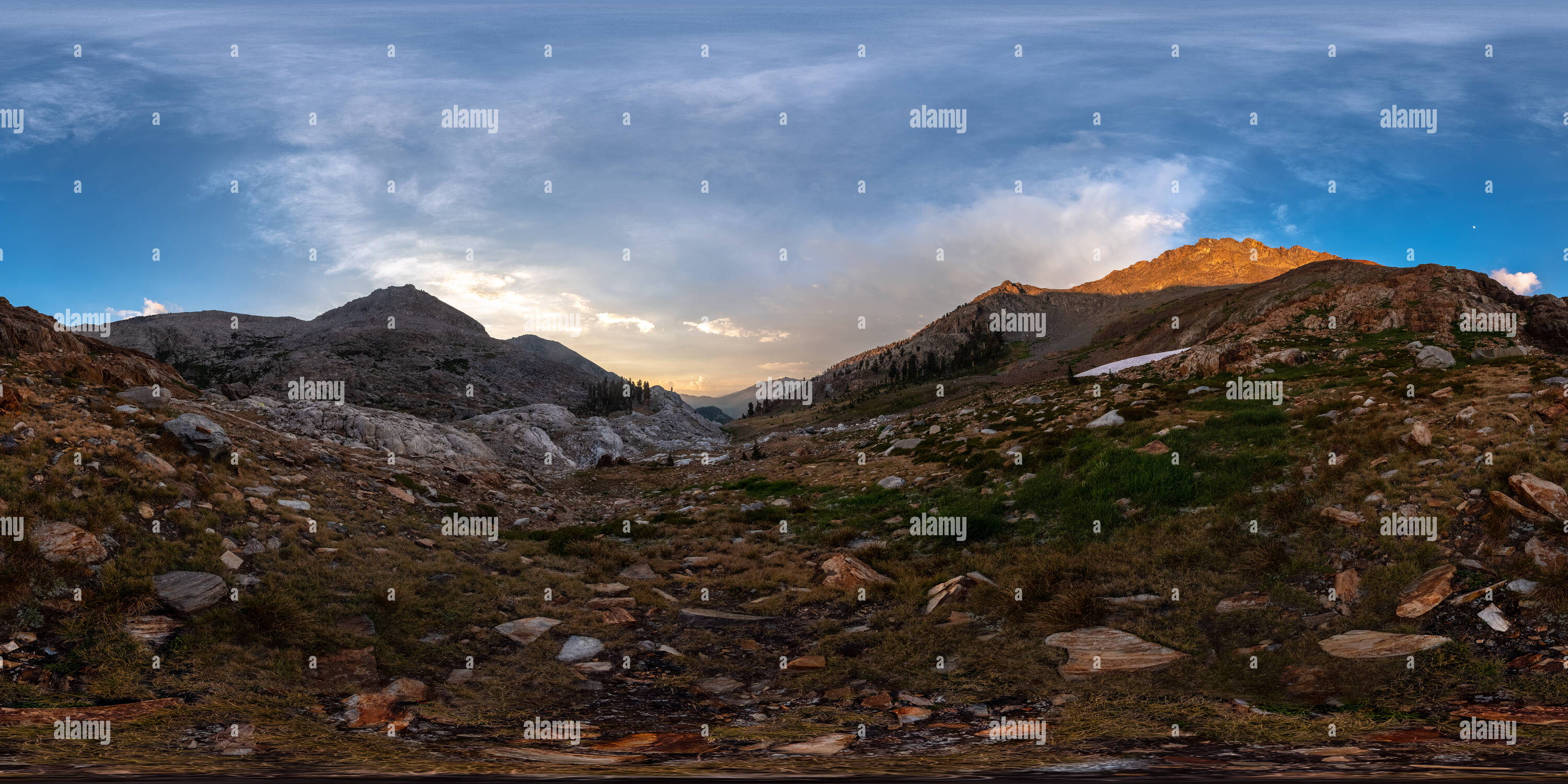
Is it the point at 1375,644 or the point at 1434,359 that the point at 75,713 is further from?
the point at 1434,359

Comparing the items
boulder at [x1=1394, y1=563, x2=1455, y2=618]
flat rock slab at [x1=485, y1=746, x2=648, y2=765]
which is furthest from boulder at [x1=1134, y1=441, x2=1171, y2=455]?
flat rock slab at [x1=485, y1=746, x2=648, y2=765]

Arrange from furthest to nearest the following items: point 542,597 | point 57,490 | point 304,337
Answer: point 304,337 → point 542,597 → point 57,490

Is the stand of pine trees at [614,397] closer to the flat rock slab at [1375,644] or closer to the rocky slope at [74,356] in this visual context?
the rocky slope at [74,356]

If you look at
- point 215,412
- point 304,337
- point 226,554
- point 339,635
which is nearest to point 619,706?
point 339,635

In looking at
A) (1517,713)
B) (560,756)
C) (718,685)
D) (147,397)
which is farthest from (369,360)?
(1517,713)

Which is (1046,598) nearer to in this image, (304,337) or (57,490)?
(57,490)

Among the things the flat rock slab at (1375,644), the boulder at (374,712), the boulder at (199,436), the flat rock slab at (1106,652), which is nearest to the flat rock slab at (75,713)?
the boulder at (374,712)
